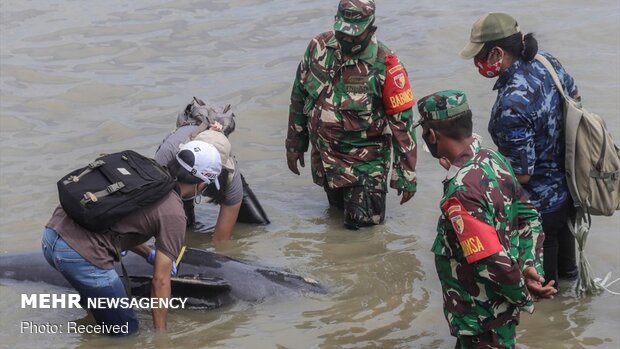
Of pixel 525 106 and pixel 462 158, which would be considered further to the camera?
pixel 525 106

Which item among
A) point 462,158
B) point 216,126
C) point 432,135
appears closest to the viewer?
point 462,158

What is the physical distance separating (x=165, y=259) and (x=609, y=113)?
677 centimetres

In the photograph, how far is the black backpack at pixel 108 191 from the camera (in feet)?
18.4

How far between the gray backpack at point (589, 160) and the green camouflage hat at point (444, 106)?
63.8 inches

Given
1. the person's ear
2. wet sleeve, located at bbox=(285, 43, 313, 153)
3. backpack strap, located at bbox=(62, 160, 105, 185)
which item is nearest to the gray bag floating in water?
wet sleeve, located at bbox=(285, 43, 313, 153)

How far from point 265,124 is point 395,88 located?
3676mm

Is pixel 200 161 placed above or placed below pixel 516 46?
below

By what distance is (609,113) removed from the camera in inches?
428

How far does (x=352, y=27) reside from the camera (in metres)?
7.39

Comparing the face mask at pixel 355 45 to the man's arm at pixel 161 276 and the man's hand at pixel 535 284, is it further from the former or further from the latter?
the man's hand at pixel 535 284

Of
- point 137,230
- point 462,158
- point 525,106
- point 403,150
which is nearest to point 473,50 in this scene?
point 525,106

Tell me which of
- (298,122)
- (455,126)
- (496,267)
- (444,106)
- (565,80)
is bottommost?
(298,122)

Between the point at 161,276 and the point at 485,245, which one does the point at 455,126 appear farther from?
the point at 161,276

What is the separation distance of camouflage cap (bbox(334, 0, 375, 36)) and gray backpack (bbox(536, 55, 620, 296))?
167cm
